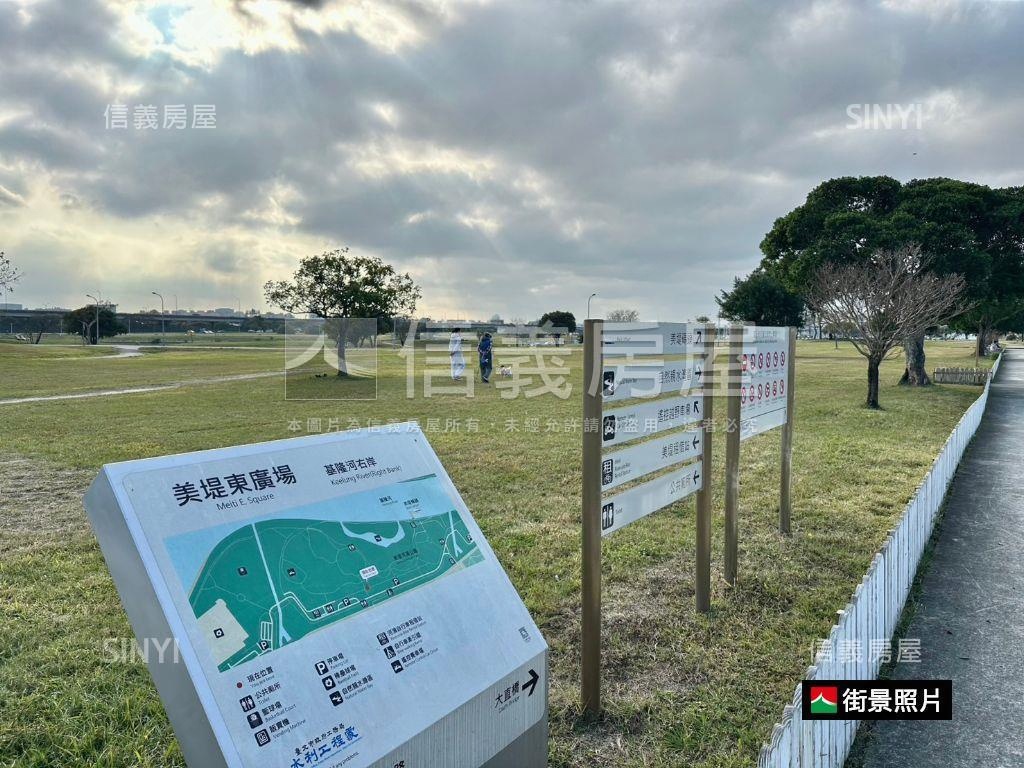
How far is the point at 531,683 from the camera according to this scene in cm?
219

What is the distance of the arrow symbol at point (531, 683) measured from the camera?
217 cm

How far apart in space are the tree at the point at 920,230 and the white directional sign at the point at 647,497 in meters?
17.5

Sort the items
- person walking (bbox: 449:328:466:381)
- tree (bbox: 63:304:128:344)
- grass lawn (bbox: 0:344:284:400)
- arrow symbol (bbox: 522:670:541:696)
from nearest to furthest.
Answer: arrow symbol (bbox: 522:670:541:696), grass lawn (bbox: 0:344:284:400), person walking (bbox: 449:328:466:381), tree (bbox: 63:304:128:344)

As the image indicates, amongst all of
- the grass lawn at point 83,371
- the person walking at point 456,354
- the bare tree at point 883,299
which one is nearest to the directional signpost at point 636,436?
the bare tree at point 883,299

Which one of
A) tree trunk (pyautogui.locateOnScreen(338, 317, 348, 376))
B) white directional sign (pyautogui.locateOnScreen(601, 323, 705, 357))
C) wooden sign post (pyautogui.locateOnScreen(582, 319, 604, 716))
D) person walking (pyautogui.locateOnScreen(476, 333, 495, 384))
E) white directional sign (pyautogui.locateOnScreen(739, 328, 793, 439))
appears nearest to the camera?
wooden sign post (pyautogui.locateOnScreen(582, 319, 604, 716))

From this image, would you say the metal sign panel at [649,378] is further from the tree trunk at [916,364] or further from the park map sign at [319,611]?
the tree trunk at [916,364]

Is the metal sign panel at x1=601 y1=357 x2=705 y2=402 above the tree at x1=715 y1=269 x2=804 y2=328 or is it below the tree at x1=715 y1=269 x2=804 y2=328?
below

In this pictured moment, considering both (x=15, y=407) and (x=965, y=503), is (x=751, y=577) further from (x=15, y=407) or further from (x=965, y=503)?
(x=15, y=407)

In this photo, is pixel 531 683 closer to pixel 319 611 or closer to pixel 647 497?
pixel 319 611

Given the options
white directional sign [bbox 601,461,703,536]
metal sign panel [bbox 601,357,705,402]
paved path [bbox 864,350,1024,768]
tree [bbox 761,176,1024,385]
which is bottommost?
paved path [bbox 864,350,1024,768]

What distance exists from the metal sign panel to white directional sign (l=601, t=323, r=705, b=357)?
0.26 feet

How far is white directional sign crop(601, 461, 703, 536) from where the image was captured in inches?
126

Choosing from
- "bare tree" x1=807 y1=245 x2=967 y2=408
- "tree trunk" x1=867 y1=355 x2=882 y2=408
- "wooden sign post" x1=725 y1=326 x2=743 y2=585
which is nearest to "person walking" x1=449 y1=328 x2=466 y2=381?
"bare tree" x1=807 y1=245 x2=967 y2=408

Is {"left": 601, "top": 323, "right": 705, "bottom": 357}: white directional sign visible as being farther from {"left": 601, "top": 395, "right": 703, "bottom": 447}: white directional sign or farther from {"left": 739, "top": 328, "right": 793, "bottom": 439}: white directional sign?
{"left": 739, "top": 328, "right": 793, "bottom": 439}: white directional sign
